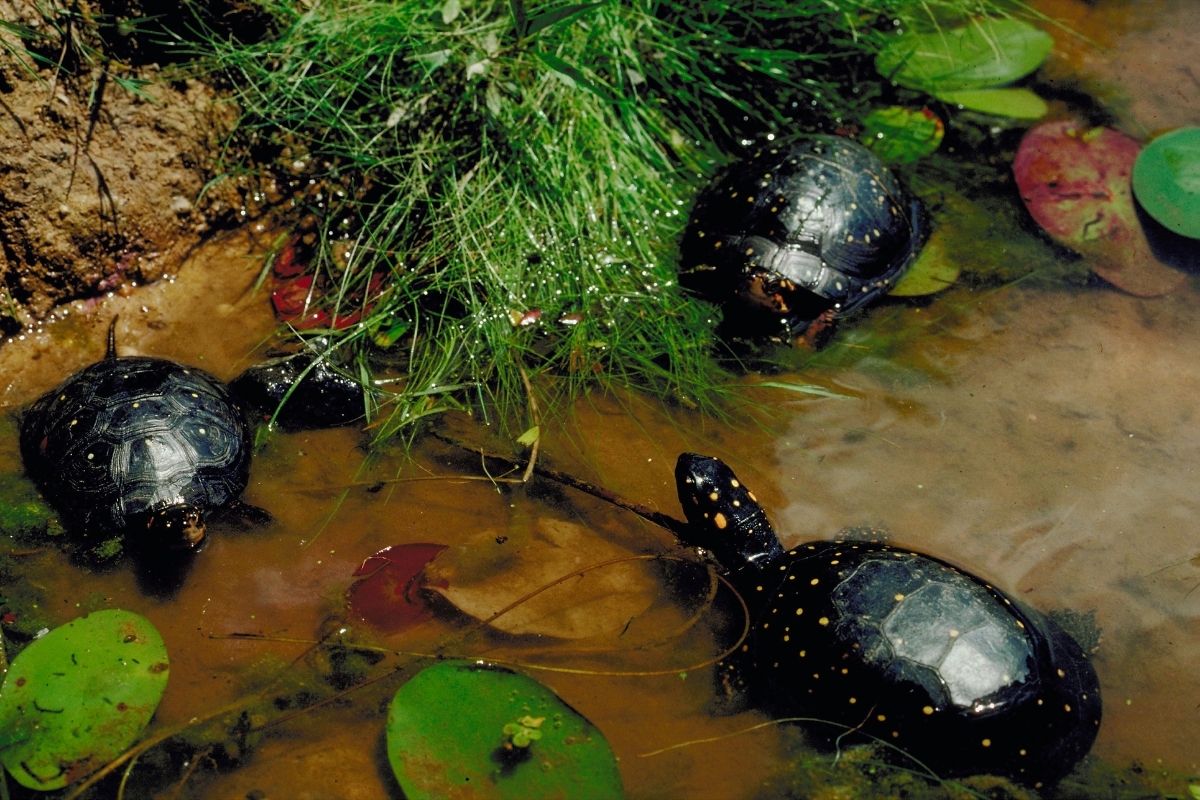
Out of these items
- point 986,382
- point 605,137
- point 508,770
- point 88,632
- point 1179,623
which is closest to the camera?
point 508,770

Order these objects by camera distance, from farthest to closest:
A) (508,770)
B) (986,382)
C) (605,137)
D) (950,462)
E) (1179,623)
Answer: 1. (605,137)
2. (986,382)
3. (950,462)
4. (1179,623)
5. (508,770)

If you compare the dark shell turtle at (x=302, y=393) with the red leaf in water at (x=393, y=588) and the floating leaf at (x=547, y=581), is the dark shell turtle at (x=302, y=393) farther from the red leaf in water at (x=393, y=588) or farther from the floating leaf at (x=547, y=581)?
the floating leaf at (x=547, y=581)

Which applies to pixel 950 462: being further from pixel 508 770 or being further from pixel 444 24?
pixel 444 24

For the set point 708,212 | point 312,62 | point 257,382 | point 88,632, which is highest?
point 312,62

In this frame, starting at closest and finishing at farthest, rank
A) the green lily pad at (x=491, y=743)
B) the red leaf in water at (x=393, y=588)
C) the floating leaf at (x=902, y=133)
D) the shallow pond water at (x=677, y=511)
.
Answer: the green lily pad at (x=491, y=743)
the shallow pond water at (x=677, y=511)
the red leaf in water at (x=393, y=588)
the floating leaf at (x=902, y=133)

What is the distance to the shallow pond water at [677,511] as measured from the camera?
3.03m

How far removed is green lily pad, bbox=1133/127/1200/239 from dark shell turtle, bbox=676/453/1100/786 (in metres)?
2.20

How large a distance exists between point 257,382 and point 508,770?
6.15 ft

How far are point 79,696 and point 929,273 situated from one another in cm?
372

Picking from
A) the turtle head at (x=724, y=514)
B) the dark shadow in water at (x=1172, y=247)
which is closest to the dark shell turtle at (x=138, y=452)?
the turtle head at (x=724, y=514)

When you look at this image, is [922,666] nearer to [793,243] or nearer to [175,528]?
[793,243]

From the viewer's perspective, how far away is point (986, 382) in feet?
13.3

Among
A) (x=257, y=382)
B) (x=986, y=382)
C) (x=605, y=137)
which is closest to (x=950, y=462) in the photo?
(x=986, y=382)

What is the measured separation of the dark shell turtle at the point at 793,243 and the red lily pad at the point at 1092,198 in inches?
29.6
